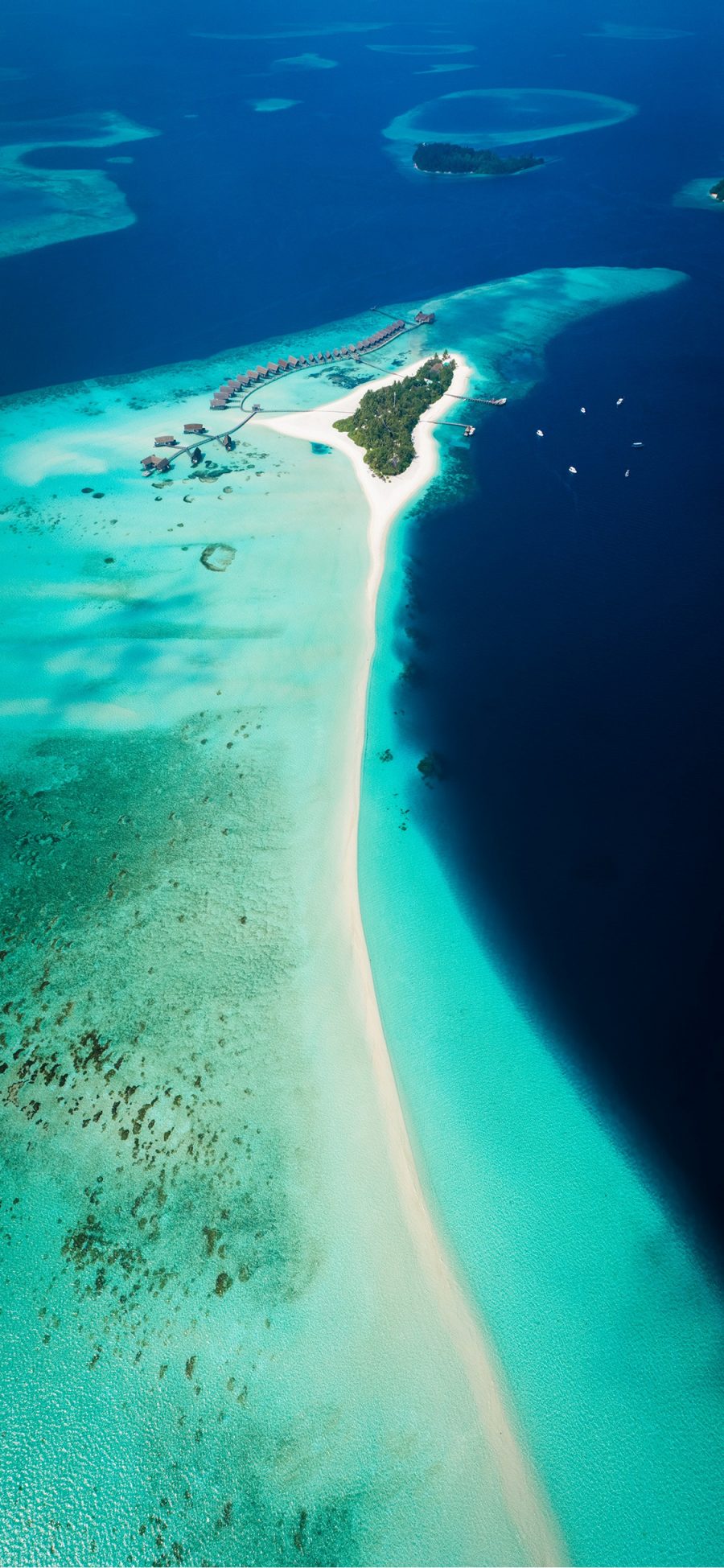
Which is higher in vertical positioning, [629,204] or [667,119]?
[667,119]

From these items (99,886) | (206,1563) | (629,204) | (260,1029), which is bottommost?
(206,1563)

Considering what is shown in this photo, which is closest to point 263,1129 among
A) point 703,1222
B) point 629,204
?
point 703,1222

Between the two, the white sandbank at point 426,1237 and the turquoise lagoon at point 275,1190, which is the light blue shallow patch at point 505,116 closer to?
the white sandbank at point 426,1237


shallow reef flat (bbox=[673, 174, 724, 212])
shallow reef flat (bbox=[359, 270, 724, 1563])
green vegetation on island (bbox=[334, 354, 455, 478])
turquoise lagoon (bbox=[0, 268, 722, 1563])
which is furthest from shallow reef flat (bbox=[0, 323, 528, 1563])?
shallow reef flat (bbox=[673, 174, 724, 212])

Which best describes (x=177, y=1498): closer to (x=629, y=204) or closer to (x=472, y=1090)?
(x=472, y=1090)

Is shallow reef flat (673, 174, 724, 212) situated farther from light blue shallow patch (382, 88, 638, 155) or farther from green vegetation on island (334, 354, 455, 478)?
green vegetation on island (334, 354, 455, 478)

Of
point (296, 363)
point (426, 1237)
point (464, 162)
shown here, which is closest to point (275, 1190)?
point (426, 1237)

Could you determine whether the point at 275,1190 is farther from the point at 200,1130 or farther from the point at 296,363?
the point at 296,363
